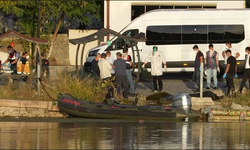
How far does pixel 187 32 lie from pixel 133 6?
902cm

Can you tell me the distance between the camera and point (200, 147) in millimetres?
17391

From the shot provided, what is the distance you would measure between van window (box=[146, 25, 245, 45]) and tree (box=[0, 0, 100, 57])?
9.73 m

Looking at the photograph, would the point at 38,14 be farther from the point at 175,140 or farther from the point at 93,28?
the point at 175,140

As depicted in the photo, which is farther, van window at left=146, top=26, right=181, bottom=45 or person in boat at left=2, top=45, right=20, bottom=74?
van window at left=146, top=26, right=181, bottom=45

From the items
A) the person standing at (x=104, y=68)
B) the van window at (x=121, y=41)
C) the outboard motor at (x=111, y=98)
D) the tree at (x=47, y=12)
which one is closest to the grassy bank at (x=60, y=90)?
the outboard motor at (x=111, y=98)

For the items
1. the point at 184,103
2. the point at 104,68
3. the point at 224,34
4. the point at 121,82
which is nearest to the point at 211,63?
the point at 121,82

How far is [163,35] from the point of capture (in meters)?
35.5

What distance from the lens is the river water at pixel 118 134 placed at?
1772 centimetres

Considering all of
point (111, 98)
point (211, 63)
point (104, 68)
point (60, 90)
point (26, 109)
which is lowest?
point (26, 109)

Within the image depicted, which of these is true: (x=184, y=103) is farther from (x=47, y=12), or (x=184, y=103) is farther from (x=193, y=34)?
(x=47, y=12)

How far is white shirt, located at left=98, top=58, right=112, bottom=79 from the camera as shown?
2692 centimetres

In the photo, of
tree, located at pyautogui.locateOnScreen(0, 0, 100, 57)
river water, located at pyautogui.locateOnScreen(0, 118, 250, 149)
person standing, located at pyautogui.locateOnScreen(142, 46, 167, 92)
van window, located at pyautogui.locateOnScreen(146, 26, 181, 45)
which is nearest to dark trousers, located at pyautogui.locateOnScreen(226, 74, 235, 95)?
person standing, located at pyautogui.locateOnScreen(142, 46, 167, 92)

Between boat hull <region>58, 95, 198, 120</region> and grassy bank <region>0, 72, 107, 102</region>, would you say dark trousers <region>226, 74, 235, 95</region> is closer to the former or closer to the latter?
boat hull <region>58, 95, 198, 120</region>

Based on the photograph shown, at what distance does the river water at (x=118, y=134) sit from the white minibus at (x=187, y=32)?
1137cm
